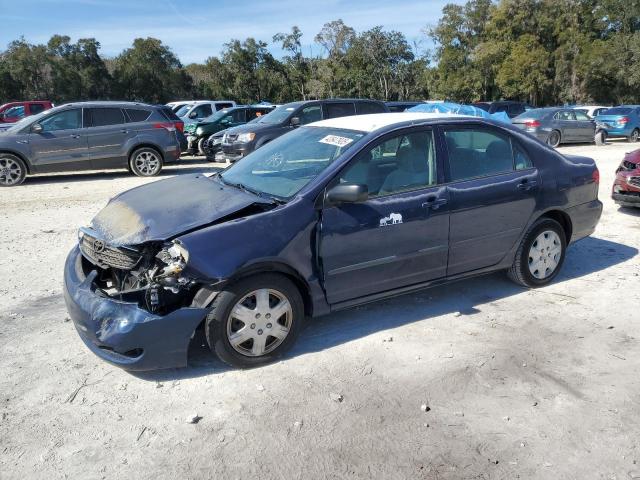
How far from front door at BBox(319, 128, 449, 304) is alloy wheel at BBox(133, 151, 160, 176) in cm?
998

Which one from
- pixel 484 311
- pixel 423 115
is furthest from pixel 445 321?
pixel 423 115

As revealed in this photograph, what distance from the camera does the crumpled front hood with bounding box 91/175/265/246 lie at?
3.79 meters

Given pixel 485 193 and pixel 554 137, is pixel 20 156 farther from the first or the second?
pixel 554 137

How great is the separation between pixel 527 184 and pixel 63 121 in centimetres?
1057

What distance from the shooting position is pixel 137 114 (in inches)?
518

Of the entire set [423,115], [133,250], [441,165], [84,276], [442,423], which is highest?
[423,115]

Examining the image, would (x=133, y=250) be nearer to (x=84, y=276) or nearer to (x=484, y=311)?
(x=84, y=276)

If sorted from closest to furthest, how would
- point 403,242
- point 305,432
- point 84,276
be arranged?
point 305,432, point 84,276, point 403,242

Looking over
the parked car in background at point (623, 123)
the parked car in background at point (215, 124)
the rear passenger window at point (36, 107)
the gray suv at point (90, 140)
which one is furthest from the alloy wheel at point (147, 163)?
the parked car in background at point (623, 123)

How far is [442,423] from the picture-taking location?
3324 millimetres

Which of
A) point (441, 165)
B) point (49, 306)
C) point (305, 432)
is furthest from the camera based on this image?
point (49, 306)

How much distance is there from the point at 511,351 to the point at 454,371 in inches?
22.5

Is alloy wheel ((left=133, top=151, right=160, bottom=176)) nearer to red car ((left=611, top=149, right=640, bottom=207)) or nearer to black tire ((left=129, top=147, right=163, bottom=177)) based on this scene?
black tire ((left=129, top=147, right=163, bottom=177))

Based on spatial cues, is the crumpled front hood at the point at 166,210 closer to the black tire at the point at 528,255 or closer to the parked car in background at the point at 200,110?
the black tire at the point at 528,255
